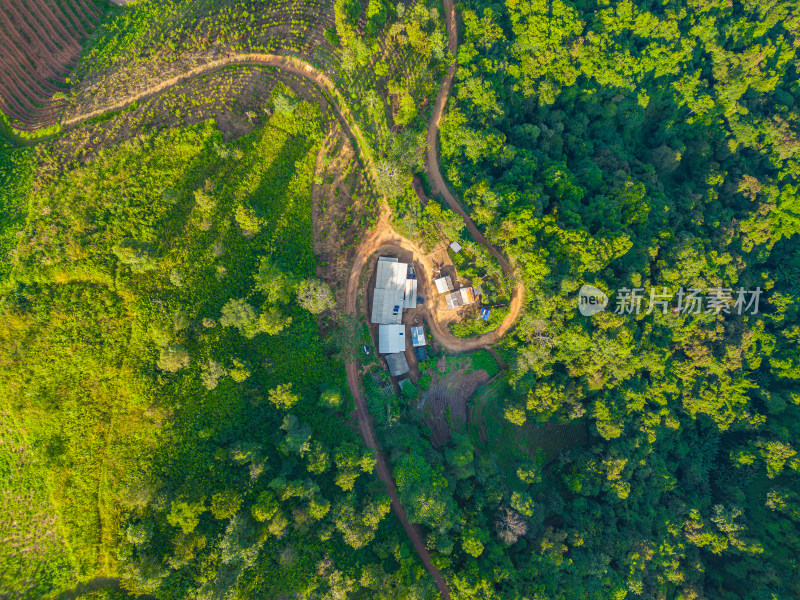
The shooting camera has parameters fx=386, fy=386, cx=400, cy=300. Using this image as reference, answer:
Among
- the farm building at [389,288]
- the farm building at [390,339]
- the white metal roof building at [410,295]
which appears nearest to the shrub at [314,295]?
the farm building at [389,288]

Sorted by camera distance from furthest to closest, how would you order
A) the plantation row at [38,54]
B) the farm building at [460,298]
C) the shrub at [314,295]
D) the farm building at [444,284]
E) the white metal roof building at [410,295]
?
the farm building at [460,298] → the farm building at [444,284] → the white metal roof building at [410,295] → the plantation row at [38,54] → the shrub at [314,295]

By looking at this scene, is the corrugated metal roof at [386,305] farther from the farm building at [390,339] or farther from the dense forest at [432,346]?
the dense forest at [432,346]

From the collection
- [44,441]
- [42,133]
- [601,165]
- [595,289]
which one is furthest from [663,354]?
[42,133]

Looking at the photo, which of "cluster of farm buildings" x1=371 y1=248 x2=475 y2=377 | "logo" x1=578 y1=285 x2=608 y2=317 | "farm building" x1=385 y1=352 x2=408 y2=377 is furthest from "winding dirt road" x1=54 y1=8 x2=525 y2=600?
"logo" x1=578 y1=285 x2=608 y2=317

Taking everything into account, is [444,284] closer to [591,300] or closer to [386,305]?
[386,305]

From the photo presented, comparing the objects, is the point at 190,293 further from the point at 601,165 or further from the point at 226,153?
the point at 601,165
